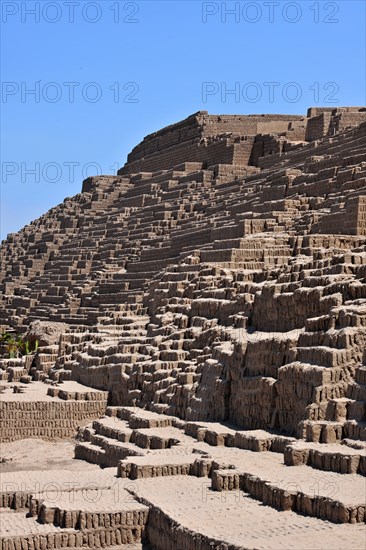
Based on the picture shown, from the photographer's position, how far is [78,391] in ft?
103

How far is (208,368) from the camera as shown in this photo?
85.6 feet

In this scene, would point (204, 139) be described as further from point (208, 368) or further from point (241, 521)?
point (241, 521)

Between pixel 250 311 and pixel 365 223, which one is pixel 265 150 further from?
pixel 250 311

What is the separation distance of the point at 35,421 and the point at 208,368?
6293 mm

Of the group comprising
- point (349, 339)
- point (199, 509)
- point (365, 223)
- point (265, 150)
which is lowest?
point (199, 509)

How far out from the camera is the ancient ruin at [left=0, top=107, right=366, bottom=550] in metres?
18.1

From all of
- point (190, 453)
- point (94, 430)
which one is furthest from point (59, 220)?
point (190, 453)

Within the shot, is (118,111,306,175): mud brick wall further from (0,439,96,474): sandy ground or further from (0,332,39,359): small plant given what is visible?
(0,439,96,474): sandy ground

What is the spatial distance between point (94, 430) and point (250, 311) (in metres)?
4.60

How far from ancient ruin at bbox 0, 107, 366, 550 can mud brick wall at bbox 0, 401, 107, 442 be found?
36 mm

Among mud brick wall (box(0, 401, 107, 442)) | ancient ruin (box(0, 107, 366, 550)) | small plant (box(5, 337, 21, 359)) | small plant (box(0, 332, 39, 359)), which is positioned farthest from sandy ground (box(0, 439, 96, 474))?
small plant (box(5, 337, 21, 359))

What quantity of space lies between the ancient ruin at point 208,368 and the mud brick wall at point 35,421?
1.4 inches

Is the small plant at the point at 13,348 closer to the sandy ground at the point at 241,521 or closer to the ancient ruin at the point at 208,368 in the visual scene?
the ancient ruin at the point at 208,368

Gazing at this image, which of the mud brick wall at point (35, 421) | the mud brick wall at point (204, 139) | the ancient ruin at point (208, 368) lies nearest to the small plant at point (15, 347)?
the ancient ruin at point (208, 368)
